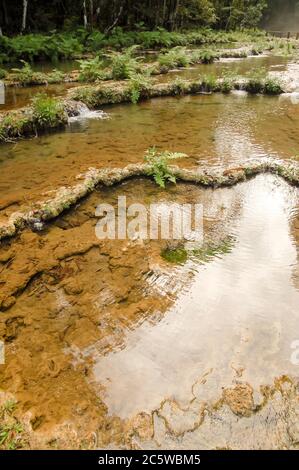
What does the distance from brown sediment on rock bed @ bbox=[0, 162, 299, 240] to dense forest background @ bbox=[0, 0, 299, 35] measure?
51.9ft

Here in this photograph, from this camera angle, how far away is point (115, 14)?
75.6ft

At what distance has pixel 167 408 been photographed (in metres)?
2.90

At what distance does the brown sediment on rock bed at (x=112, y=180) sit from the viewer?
4918 millimetres

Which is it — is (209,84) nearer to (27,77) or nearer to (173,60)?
(173,60)

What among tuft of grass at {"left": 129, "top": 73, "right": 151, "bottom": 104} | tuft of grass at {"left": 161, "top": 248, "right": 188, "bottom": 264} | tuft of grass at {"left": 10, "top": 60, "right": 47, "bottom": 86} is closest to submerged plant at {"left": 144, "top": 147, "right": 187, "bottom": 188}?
tuft of grass at {"left": 161, "top": 248, "right": 188, "bottom": 264}

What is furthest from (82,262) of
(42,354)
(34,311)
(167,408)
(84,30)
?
(84,30)

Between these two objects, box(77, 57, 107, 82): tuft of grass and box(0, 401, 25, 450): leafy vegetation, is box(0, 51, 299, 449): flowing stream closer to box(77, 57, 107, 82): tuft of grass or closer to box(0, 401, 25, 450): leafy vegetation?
box(0, 401, 25, 450): leafy vegetation

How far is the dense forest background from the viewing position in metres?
19.7

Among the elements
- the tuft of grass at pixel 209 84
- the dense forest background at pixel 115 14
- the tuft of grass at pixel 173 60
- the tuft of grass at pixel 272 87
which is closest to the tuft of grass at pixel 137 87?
the tuft of grass at pixel 209 84

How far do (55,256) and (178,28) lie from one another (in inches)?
1135

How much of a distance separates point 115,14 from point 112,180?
71.9 ft

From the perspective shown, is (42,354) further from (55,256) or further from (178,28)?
(178,28)

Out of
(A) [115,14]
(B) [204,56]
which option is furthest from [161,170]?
(A) [115,14]

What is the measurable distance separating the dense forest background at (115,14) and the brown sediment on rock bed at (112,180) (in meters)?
15.8
